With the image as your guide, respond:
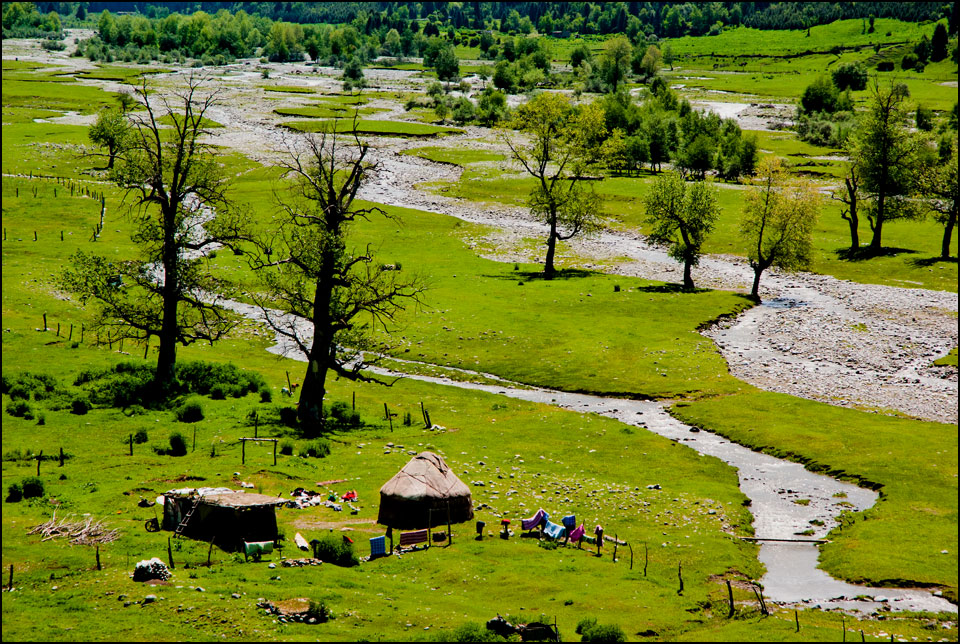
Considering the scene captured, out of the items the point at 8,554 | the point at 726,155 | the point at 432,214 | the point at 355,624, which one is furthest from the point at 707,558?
the point at 726,155

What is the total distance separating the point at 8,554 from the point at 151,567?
5.23 metres

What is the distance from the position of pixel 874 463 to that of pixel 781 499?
7187 mm

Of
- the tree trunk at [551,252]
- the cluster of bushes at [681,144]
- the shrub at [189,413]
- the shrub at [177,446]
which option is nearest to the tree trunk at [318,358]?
the shrub at [189,413]

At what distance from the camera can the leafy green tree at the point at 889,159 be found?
331 feet

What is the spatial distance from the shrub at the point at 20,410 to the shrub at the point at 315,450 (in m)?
15.0

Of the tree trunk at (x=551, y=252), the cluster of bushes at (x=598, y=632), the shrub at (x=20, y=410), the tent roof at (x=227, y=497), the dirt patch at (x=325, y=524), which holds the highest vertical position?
the tree trunk at (x=551, y=252)

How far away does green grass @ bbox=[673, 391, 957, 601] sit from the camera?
114 ft

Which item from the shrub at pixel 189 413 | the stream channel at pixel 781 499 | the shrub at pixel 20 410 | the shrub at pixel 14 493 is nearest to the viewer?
the stream channel at pixel 781 499

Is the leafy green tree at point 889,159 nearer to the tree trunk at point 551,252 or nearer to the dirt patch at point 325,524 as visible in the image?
the tree trunk at point 551,252

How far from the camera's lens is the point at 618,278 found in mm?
89125

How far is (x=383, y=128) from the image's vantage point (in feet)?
602

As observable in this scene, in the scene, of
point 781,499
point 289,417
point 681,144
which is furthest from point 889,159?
point 289,417

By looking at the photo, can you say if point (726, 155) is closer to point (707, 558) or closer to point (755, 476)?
point (755, 476)

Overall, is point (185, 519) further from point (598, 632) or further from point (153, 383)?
point (153, 383)
